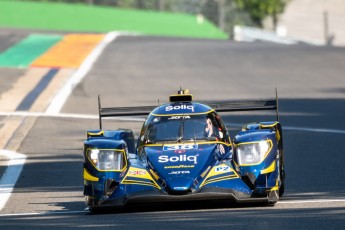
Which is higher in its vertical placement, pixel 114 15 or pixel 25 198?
pixel 114 15

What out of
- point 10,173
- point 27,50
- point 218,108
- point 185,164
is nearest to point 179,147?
point 185,164

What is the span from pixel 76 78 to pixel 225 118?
420 inches

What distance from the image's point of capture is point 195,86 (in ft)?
105

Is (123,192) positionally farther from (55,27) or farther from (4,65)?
(55,27)

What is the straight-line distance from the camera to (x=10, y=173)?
17.4 m

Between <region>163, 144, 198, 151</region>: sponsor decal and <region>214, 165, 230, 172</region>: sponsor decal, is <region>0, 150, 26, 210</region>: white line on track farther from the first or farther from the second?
<region>214, 165, 230, 172</region>: sponsor decal

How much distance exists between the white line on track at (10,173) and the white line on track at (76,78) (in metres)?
6.70

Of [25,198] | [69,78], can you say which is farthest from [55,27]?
[25,198]

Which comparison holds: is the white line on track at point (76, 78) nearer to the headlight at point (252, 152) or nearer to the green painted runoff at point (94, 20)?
the green painted runoff at point (94, 20)

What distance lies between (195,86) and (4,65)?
26.7ft

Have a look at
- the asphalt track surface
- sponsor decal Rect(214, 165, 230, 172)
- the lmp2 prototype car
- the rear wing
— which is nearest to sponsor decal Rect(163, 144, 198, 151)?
the lmp2 prototype car

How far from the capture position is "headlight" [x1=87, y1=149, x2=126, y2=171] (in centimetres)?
1334

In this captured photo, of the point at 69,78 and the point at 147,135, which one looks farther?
the point at 69,78

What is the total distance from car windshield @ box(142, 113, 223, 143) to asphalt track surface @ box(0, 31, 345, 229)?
924 mm
